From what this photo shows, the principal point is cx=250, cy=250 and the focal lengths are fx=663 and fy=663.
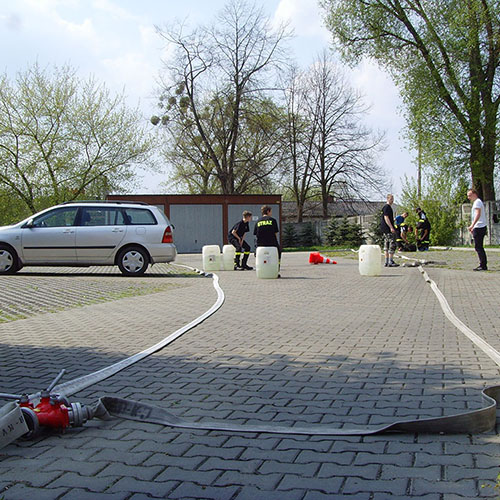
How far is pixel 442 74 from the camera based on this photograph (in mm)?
35750

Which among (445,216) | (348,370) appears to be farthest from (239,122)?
(348,370)

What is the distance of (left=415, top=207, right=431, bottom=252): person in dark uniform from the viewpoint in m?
29.7

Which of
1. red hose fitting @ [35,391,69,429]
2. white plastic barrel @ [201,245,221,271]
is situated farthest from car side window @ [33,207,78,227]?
red hose fitting @ [35,391,69,429]

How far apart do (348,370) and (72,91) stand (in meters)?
40.0

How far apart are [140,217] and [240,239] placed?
11.0ft

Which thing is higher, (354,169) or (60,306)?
(354,169)

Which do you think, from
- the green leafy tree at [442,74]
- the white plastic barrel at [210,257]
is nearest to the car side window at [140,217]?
the white plastic barrel at [210,257]

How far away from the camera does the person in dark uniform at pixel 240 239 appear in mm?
19375

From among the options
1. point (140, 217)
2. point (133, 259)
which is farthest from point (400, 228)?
point (133, 259)

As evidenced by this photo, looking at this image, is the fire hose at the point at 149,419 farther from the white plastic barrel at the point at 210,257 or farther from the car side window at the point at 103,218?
the white plastic barrel at the point at 210,257

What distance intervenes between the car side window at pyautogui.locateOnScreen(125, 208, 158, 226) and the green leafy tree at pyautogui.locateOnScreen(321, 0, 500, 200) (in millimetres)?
21939

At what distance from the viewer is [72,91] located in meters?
42.2

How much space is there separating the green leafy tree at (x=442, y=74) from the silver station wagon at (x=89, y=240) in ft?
72.8

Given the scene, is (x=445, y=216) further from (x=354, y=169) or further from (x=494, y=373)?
(x=494, y=373)
